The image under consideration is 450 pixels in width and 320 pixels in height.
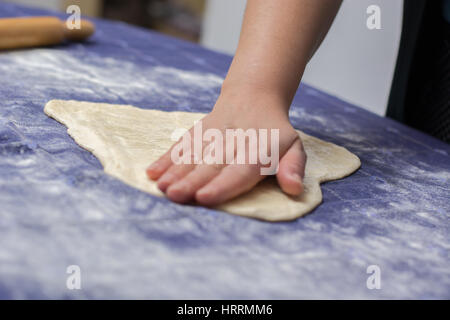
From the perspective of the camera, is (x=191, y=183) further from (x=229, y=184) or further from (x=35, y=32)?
(x=35, y=32)

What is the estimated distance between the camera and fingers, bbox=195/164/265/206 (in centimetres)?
67

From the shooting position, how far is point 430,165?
42.0 inches

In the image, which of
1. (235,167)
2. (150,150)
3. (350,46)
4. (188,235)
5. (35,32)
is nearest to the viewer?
(188,235)

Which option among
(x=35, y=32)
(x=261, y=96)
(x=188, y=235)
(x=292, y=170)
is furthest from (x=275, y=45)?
(x=35, y=32)

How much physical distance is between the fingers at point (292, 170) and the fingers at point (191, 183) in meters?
0.10

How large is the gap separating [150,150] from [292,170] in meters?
0.24

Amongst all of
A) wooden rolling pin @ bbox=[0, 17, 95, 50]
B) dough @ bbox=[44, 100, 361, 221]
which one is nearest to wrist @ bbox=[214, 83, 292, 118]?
dough @ bbox=[44, 100, 361, 221]

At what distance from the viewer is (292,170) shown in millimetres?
749

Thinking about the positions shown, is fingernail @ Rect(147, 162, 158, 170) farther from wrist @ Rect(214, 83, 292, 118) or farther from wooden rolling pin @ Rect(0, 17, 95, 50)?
wooden rolling pin @ Rect(0, 17, 95, 50)

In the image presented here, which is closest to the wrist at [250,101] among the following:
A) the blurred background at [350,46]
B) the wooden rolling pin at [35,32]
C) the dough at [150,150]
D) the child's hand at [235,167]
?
the child's hand at [235,167]

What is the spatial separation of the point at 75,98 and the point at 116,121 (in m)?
0.18

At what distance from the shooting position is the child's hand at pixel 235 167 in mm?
674

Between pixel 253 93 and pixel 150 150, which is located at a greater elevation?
pixel 253 93

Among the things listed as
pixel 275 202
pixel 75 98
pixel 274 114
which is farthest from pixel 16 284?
pixel 75 98
